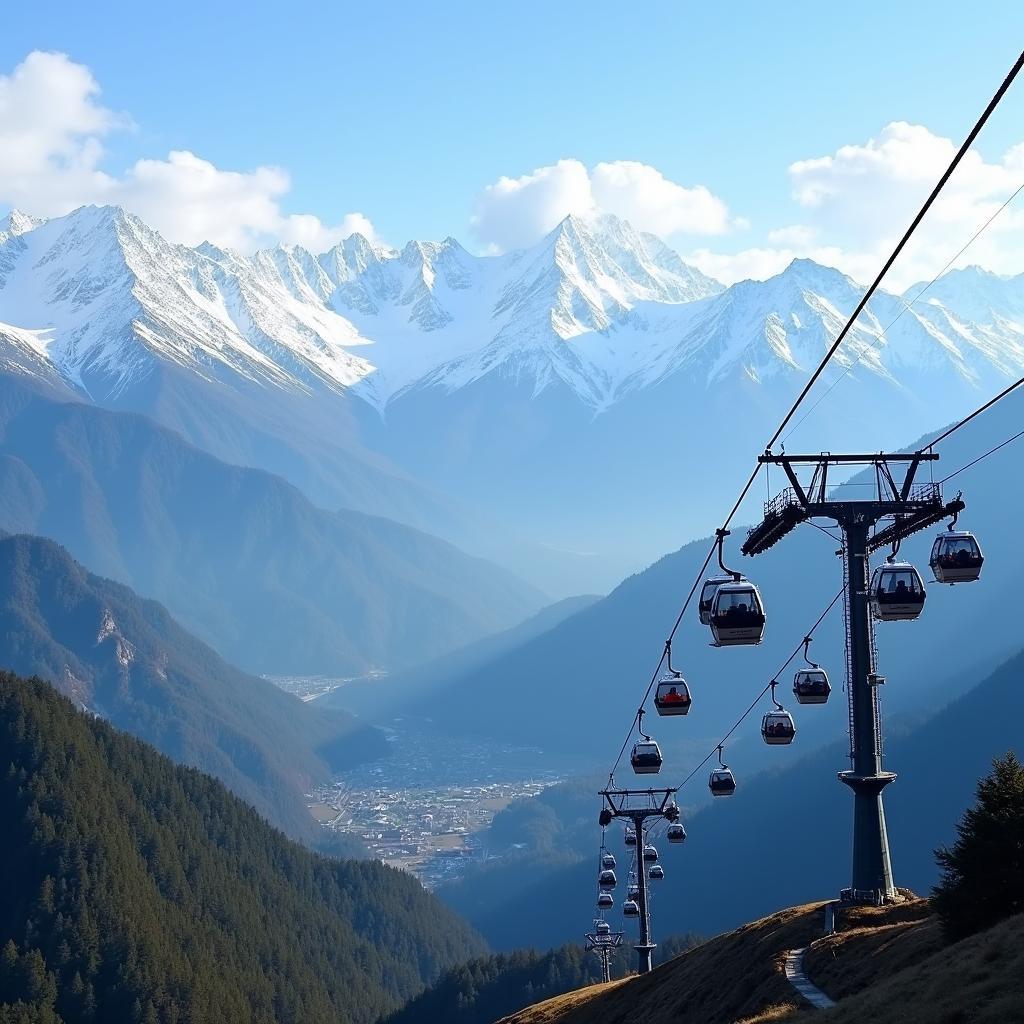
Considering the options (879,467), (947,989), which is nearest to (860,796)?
(879,467)

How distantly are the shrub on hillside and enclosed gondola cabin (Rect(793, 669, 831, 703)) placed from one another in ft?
28.1

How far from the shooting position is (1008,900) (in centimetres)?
3441

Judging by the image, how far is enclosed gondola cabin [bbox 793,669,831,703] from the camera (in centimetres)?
4397

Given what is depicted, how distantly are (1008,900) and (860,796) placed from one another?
24.2ft

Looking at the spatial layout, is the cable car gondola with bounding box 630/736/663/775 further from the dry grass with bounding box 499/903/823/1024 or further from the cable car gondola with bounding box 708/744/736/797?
the dry grass with bounding box 499/903/823/1024

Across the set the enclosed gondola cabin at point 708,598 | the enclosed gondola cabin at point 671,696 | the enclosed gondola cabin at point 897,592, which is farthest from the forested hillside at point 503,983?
the enclosed gondola cabin at point 897,592

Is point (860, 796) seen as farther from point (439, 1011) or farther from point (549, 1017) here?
point (439, 1011)

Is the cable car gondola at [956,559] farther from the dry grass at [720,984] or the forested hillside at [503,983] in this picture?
the forested hillside at [503,983]

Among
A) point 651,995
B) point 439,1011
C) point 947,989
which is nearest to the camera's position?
point 947,989

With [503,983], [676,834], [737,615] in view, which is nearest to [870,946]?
[737,615]

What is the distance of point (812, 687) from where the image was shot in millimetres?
44094

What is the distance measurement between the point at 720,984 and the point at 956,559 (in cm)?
1633

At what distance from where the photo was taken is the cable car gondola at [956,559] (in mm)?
39562

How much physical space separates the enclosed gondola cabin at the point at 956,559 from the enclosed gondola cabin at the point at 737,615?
17.0 ft
